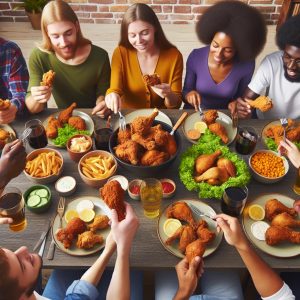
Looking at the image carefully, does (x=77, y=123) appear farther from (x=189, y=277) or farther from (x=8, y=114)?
(x=189, y=277)

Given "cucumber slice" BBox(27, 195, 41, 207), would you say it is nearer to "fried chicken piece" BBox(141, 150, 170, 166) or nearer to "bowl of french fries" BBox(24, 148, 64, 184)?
"bowl of french fries" BBox(24, 148, 64, 184)

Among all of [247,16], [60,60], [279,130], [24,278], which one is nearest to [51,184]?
[24,278]

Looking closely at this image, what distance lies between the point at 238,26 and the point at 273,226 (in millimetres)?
1521

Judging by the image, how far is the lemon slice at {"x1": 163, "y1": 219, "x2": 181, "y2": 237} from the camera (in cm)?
179

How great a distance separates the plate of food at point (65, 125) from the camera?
224 centimetres

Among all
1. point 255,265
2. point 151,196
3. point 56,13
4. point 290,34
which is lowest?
point 255,265

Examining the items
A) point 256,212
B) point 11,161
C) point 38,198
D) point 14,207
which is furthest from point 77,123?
point 256,212

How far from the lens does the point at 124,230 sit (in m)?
1.64

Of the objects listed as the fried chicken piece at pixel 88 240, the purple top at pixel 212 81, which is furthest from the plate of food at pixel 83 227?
the purple top at pixel 212 81

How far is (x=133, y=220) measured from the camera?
5.52 ft

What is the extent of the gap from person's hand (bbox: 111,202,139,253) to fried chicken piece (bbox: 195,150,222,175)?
1.78ft

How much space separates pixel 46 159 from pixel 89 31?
3.65m

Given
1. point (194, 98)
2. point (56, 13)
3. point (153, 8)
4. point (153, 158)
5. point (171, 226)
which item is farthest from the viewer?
point (153, 8)

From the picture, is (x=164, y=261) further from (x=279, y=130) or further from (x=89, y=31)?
(x=89, y=31)
